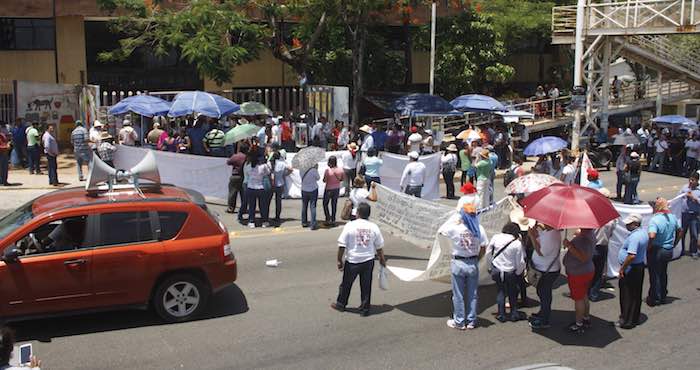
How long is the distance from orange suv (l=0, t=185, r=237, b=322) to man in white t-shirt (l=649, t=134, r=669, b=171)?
1948 cm

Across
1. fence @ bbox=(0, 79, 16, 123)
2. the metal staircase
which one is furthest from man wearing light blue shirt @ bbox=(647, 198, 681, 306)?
fence @ bbox=(0, 79, 16, 123)

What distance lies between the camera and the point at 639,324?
9531mm

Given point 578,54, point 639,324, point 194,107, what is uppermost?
point 578,54

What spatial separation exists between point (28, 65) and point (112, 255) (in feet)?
72.1

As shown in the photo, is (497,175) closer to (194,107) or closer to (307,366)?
(194,107)

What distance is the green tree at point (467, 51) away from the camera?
31.4 metres

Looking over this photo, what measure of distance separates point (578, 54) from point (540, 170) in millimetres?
10242

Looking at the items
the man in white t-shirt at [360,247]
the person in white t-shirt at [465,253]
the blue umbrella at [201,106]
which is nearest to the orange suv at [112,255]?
the man in white t-shirt at [360,247]

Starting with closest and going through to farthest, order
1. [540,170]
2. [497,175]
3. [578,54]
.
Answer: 1. [540,170]
2. [497,175]
3. [578,54]

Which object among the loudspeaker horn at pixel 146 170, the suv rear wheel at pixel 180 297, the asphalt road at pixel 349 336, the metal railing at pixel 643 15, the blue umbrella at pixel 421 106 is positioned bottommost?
the asphalt road at pixel 349 336

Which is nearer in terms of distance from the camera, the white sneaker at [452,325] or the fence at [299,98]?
the white sneaker at [452,325]

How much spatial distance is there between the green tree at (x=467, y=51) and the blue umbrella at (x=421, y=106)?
6620 millimetres

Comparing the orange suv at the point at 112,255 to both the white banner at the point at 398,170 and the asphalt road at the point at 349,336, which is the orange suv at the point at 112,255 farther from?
the white banner at the point at 398,170

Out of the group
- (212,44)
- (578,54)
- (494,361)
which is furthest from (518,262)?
(578,54)
